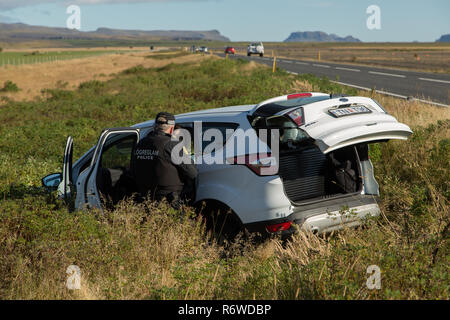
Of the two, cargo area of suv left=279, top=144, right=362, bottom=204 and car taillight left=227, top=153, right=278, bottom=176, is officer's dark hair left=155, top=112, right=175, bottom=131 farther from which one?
cargo area of suv left=279, top=144, right=362, bottom=204

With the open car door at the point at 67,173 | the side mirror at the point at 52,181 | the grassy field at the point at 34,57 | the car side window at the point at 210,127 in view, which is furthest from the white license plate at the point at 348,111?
the grassy field at the point at 34,57

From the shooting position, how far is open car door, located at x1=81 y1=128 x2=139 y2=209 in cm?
511

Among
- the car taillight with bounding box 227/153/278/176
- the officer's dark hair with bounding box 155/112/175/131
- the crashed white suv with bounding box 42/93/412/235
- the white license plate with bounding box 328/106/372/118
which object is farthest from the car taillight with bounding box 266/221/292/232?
the officer's dark hair with bounding box 155/112/175/131

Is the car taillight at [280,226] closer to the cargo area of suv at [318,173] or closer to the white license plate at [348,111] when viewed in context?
the cargo area of suv at [318,173]

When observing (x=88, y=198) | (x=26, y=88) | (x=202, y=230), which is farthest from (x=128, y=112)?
(x=26, y=88)

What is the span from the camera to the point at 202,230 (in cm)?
466

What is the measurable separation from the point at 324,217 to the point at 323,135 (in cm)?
94

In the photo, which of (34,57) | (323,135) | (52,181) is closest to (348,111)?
(323,135)

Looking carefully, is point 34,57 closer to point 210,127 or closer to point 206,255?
point 210,127

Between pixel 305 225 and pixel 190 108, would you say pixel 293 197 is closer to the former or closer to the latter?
pixel 305 225

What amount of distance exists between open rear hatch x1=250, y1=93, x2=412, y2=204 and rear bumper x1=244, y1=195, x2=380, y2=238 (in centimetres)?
16

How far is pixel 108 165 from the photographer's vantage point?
589 cm

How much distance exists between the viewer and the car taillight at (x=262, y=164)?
4.30 metres

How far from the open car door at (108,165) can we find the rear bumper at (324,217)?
1901 millimetres
